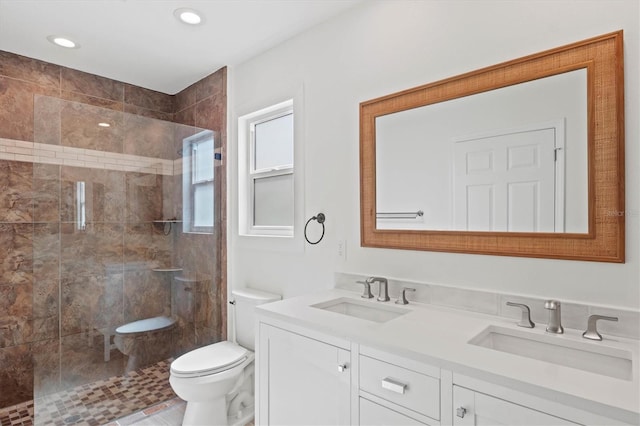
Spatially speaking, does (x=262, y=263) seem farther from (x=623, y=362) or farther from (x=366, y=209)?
(x=623, y=362)

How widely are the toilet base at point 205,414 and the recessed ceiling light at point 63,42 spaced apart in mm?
2493

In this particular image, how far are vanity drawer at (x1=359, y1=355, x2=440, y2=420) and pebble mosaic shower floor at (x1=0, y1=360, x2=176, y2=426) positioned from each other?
6.46 feet

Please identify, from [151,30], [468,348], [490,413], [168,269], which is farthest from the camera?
[168,269]

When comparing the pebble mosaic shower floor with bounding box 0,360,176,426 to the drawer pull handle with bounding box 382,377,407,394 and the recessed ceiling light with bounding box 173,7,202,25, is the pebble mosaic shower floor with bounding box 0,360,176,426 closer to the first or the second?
the drawer pull handle with bounding box 382,377,407,394

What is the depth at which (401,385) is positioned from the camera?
112 centimetres

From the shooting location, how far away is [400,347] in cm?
113

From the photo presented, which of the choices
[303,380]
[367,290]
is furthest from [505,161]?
[303,380]

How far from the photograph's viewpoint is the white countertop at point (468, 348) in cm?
84

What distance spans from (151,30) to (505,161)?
2.22m

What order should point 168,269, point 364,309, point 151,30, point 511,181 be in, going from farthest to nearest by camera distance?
point 168,269, point 151,30, point 364,309, point 511,181

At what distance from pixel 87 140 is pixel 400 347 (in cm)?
243

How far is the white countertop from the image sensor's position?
844 millimetres

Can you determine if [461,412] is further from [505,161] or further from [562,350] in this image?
[505,161]

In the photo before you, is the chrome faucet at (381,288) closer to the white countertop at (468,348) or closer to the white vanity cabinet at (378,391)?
the white countertop at (468,348)
